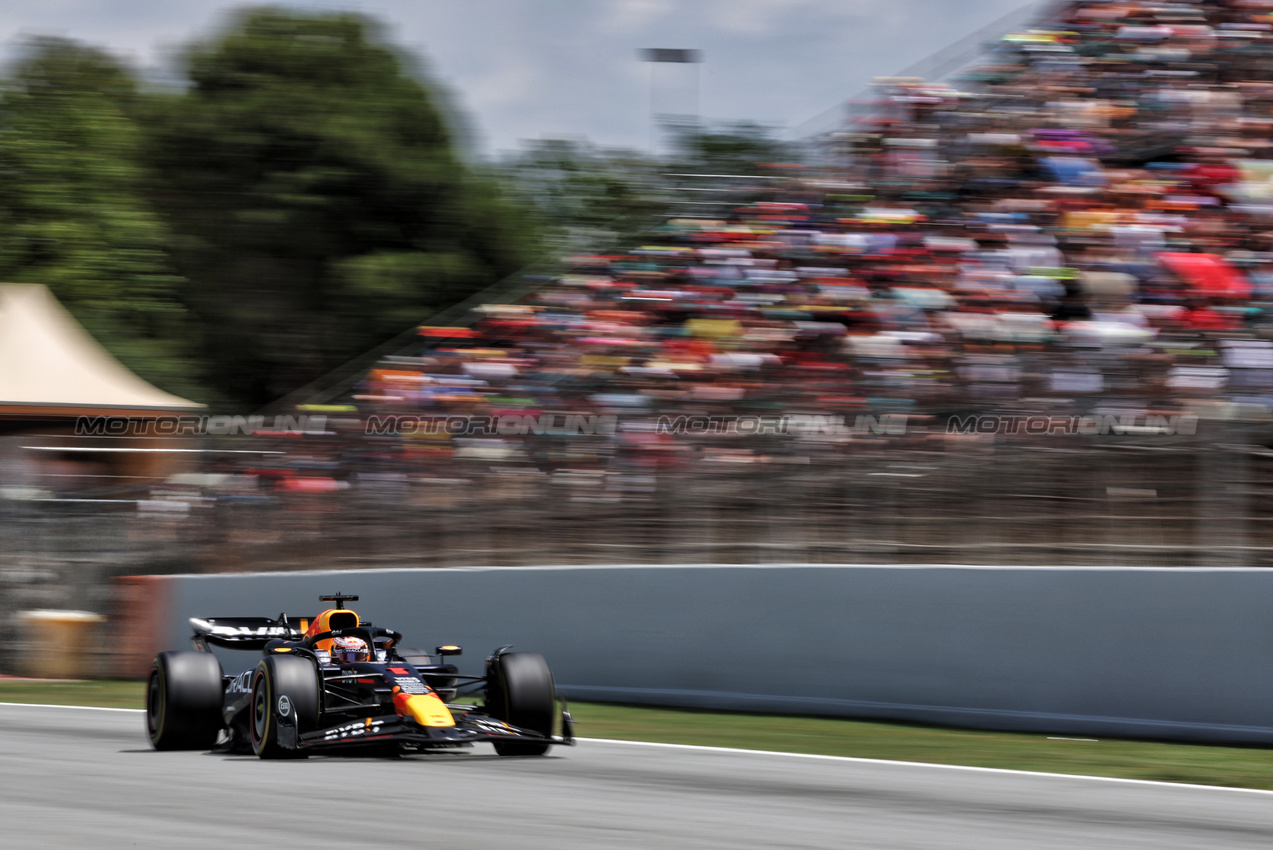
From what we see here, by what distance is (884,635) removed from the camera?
1119 cm

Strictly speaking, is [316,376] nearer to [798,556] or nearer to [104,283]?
[104,283]

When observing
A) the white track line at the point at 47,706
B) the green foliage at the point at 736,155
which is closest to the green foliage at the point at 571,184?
the green foliage at the point at 736,155

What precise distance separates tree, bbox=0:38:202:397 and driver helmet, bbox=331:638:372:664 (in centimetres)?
2285

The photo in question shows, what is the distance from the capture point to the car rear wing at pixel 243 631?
32.7 ft

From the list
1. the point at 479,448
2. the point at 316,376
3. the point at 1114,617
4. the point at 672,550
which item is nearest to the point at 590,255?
the point at 479,448

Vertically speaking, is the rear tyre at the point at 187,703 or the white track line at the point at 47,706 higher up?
the rear tyre at the point at 187,703

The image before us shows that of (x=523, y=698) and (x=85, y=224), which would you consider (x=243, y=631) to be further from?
(x=85, y=224)

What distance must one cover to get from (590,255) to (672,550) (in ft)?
17.9

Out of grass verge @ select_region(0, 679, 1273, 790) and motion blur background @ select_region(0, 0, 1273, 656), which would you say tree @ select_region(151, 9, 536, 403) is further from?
grass verge @ select_region(0, 679, 1273, 790)

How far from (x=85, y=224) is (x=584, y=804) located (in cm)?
2721

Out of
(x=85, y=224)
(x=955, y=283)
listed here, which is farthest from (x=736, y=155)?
(x=85, y=224)

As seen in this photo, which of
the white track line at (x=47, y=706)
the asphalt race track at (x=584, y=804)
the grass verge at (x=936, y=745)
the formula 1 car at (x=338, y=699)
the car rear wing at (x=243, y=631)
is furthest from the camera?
the white track line at (x=47, y=706)

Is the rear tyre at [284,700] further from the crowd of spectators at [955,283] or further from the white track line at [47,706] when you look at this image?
the white track line at [47,706]

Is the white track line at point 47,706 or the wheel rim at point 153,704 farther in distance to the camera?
the white track line at point 47,706
